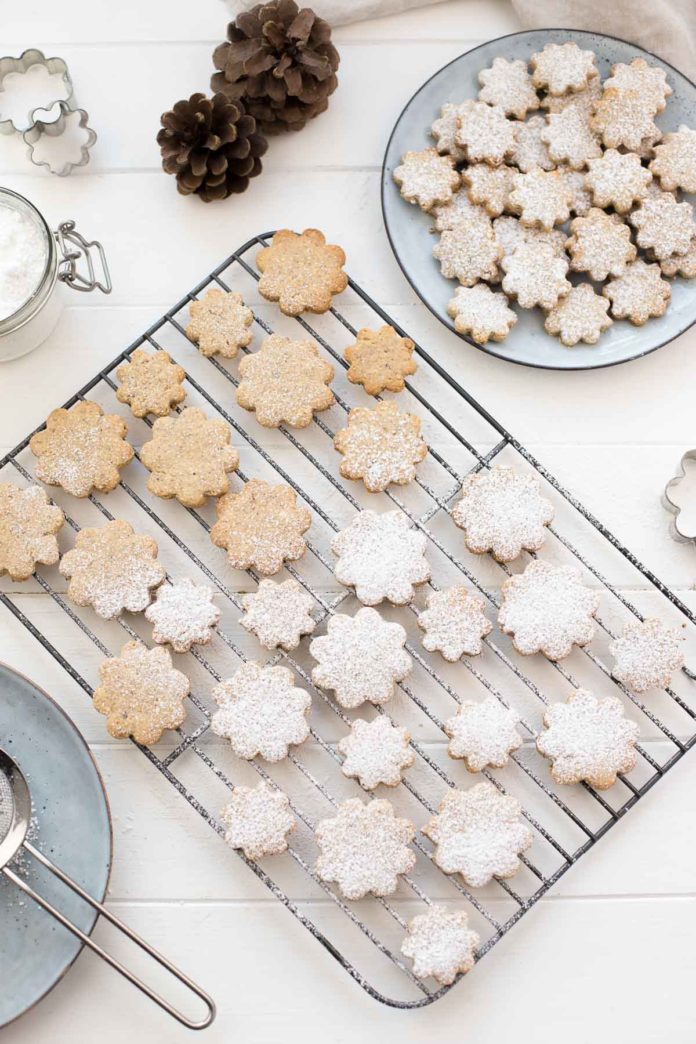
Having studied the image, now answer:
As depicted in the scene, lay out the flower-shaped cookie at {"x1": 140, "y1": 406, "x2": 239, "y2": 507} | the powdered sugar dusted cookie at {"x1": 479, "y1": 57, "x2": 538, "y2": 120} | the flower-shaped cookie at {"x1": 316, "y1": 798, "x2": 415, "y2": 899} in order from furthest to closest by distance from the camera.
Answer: the powdered sugar dusted cookie at {"x1": 479, "y1": 57, "x2": 538, "y2": 120}, the flower-shaped cookie at {"x1": 140, "y1": 406, "x2": 239, "y2": 507}, the flower-shaped cookie at {"x1": 316, "y1": 798, "x2": 415, "y2": 899}

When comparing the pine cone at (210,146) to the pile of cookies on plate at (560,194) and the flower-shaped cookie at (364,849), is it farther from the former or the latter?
the flower-shaped cookie at (364,849)

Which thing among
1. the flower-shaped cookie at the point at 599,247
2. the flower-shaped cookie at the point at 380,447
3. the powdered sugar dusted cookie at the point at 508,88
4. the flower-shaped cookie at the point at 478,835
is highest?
the powdered sugar dusted cookie at the point at 508,88

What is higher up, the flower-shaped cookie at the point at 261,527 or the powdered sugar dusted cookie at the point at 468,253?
the powdered sugar dusted cookie at the point at 468,253

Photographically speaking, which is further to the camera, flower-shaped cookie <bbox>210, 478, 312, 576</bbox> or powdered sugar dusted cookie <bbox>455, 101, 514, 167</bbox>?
powdered sugar dusted cookie <bbox>455, 101, 514, 167</bbox>

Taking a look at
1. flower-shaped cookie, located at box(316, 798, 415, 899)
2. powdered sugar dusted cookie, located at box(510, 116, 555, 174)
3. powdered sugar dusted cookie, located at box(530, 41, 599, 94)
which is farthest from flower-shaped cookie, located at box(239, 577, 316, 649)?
powdered sugar dusted cookie, located at box(530, 41, 599, 94)

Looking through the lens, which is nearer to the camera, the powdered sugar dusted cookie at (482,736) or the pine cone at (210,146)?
the powdered sugar dusted cookie at (482,736)

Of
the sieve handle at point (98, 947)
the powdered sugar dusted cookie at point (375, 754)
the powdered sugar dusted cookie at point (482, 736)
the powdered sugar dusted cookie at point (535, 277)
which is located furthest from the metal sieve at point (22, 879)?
the powdered sugar dusted cookie at point (535, 277)

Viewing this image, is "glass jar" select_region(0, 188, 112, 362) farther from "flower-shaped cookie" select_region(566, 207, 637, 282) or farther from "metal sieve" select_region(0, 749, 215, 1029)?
"flower-shaped cookie" select_region(566, 207, 637, 282)
